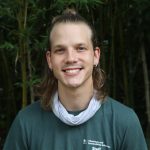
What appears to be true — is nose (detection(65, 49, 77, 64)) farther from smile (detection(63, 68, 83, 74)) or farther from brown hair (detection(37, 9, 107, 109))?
brown hair (detection(37, 9, 107, 109))

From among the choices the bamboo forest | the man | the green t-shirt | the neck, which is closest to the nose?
the man

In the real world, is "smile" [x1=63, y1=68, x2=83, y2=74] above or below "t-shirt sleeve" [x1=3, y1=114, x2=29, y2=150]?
above

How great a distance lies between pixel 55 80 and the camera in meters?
2.14

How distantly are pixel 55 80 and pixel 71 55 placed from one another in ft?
0.86

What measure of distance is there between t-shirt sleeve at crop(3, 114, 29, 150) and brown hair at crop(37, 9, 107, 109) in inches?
5.3

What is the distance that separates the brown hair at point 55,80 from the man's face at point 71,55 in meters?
0.05

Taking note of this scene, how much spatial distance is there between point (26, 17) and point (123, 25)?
1.16 m

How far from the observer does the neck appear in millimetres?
1997

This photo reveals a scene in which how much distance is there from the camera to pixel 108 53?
3775 millimetres

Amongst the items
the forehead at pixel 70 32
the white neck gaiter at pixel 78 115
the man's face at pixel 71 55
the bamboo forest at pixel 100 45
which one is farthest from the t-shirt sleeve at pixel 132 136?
the bamboo forest at pixel 100 45

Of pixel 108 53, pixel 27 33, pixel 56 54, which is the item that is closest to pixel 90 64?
pixel 56 54

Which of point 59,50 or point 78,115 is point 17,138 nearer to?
point 78,115

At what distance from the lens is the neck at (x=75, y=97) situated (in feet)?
6.55

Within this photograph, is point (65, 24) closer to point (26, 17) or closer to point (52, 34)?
point (52, 34)
